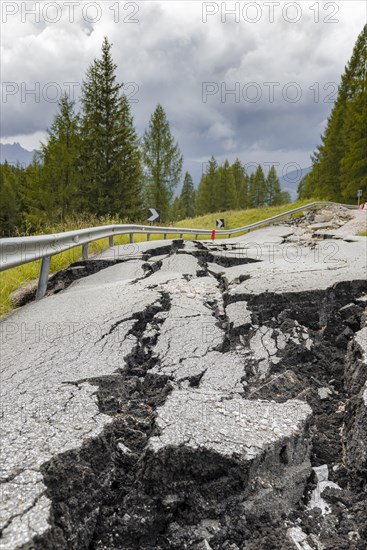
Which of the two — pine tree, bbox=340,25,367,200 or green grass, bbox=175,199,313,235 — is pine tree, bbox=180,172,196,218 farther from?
pine tree, bbox=340,25,367,200

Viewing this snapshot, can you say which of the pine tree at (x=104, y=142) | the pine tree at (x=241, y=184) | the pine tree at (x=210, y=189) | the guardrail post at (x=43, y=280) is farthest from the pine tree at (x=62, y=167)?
the pine tree at (x=241, y=184)

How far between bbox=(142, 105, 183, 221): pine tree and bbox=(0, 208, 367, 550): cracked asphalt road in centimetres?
3015

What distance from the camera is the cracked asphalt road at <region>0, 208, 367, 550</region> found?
4.34 ft

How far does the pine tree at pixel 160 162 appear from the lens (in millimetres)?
32094

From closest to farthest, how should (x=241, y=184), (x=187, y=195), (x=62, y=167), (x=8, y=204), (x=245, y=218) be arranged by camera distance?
1. (x=62, y=167)
2. (x=245, y=218)
3. (x=8, y=204)
4. (x=241, y=184)
5. (x=187, y=195)

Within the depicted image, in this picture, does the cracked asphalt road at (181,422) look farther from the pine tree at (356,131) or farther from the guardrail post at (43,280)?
the pine tree at (356,131)

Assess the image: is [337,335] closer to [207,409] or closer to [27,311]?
[207,409]

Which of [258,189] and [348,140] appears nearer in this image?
[348,140]

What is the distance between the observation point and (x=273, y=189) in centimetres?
7125

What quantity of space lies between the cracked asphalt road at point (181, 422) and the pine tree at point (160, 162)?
30.2m

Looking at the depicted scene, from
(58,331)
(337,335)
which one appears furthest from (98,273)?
(337,335)

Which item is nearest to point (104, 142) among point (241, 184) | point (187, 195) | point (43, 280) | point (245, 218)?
point (245, 218)

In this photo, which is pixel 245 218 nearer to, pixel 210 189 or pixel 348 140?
pixel 348 140

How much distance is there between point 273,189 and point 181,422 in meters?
74.2
